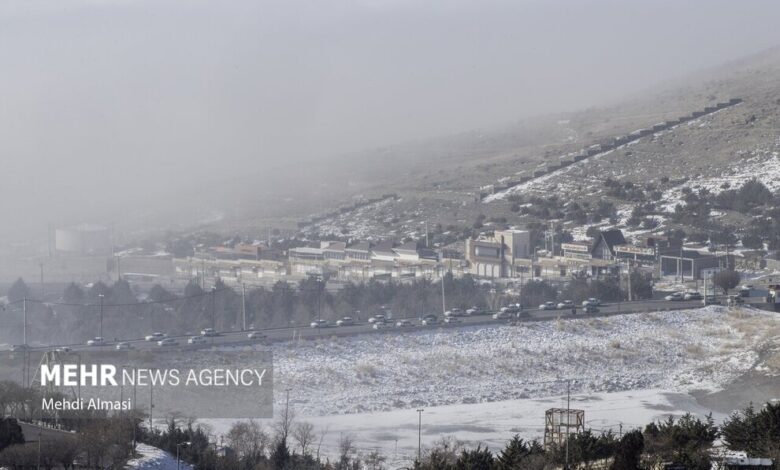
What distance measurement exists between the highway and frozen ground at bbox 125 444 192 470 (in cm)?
1478

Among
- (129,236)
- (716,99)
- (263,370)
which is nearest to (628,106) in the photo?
(716,99)

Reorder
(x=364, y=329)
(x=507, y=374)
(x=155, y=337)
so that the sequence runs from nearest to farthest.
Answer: (x=507, y=374) < (x=155, y=337) < (x=364, y=329)

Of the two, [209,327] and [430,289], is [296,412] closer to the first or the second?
[209,327]

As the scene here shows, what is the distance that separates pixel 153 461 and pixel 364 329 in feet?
70.5

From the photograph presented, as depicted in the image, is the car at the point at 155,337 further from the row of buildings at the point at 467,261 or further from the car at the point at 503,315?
the row of buildings at the point at 467,261

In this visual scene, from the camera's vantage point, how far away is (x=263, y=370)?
142 ft

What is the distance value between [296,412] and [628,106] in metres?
94.7

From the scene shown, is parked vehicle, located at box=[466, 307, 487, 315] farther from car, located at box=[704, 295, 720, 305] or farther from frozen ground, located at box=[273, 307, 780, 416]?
car, located at box=[704, 295, 720, 305]

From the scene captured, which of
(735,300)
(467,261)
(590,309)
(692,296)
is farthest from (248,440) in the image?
(467,261)

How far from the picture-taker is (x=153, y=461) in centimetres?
2911

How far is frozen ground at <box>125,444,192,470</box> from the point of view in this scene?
93.4 feet

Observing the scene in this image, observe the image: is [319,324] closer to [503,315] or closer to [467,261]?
[503,315]

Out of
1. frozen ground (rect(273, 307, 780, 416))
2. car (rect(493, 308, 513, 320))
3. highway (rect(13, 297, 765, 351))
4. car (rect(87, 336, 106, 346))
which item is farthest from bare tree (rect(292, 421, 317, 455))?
car (rect(493, 308, 513, 320))

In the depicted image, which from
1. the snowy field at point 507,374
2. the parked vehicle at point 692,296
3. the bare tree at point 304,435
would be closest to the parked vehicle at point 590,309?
the snowy field at point 507,374
